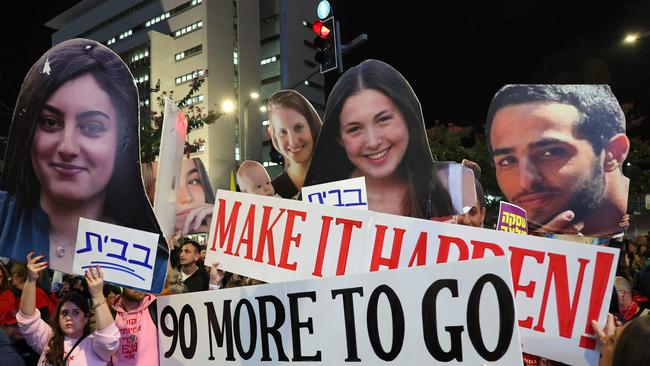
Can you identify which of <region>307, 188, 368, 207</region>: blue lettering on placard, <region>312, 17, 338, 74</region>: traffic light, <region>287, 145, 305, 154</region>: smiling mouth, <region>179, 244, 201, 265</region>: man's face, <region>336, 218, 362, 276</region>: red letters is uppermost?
<region>312, 17, 338, 74</region>: traffic light

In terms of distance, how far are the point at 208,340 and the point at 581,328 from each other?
195cm

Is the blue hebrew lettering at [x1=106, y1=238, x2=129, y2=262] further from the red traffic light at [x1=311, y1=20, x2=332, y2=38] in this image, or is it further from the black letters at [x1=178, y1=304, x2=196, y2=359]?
the red traffic light at [x1=311, y1=20, x2=332, y2=38]

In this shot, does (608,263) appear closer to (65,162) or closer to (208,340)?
(208,340)

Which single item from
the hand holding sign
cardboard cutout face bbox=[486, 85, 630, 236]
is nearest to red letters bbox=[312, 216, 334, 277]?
the hand holding sign

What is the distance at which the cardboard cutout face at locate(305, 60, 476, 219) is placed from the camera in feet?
19.1

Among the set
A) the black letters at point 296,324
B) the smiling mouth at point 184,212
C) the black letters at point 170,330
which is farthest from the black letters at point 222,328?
the smiling mouth at point 184,212

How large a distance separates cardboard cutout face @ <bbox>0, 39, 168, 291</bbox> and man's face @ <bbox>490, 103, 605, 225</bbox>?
400 centimetres

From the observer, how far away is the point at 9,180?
4.22 metres

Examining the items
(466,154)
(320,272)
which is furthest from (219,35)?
(320,272)

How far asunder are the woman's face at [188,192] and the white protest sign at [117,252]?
2843 mm

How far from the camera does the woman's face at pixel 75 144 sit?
4215mm

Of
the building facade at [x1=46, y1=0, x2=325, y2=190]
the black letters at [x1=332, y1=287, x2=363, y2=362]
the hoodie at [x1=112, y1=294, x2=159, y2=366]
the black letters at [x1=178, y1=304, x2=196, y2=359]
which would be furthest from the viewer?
the building facade at [x1=46, y1=0, x2=325, y2=190]

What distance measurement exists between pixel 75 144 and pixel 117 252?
1.00 m

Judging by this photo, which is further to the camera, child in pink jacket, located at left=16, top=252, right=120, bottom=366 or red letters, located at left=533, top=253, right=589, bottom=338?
child in pink jacket, located at left=16, top=252, right=120, bottom=366
